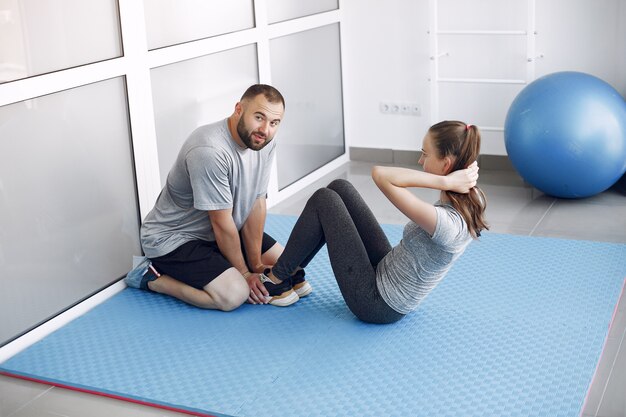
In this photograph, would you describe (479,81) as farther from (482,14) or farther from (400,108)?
(400,108)

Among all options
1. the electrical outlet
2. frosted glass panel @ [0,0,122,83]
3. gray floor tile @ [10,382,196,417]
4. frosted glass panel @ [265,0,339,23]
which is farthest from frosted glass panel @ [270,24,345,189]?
gray floor tile @ [10,382,196,417]

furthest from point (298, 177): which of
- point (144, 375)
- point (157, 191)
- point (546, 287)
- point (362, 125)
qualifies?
point (144, 375)

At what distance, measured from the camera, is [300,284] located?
12.0ft

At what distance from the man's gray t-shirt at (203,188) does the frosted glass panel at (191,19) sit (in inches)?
28.2

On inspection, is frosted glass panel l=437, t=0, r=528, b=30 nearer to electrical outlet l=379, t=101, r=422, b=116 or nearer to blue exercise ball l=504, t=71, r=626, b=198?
electrical outlet l=379, t=101, r=422, b=116

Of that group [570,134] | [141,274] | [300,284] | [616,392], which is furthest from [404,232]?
[570,134]

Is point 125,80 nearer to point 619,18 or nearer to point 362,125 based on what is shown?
point 362,125

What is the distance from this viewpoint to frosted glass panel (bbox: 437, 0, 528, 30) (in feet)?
17.4

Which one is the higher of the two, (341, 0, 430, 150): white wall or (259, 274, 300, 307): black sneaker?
(341, 0, 430, 150): white wall

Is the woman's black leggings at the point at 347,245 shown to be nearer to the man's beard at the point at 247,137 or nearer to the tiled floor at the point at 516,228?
the man's beard at the point at 247,137

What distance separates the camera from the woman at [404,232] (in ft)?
9.78

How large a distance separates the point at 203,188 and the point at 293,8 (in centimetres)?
209

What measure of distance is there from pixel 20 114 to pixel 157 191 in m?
0.92

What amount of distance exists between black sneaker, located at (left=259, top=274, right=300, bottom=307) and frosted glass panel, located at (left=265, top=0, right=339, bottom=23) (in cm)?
193
